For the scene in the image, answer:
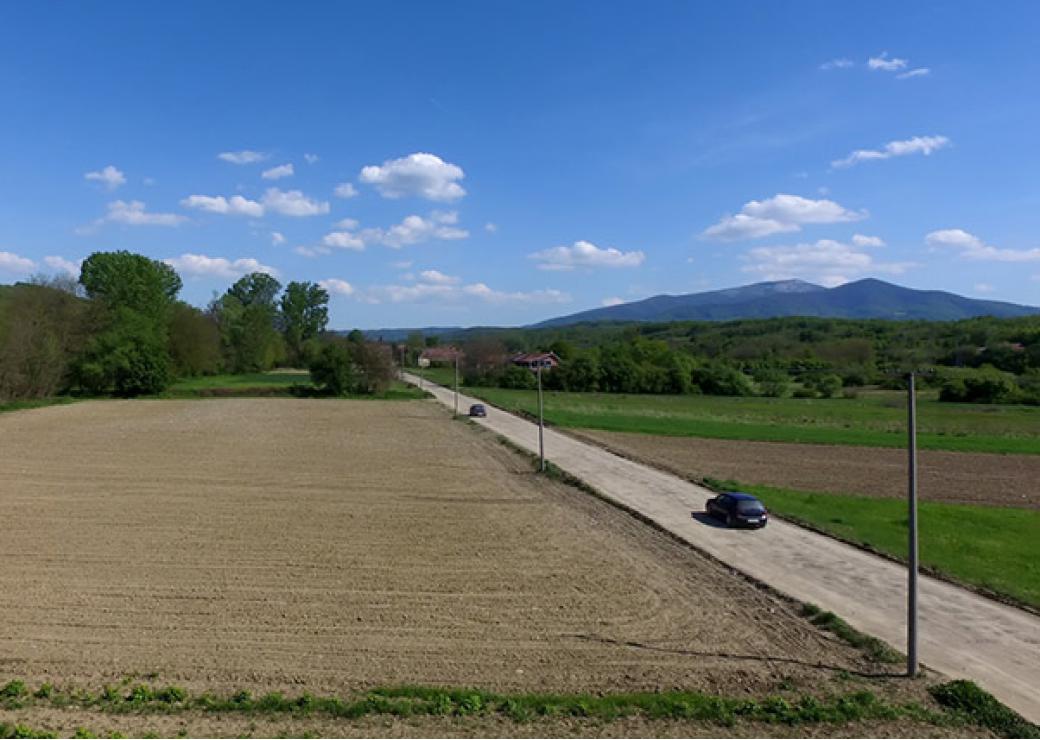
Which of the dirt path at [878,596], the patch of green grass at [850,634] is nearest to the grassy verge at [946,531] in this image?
the dirt path at [878,596]

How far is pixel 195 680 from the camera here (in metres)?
11.2

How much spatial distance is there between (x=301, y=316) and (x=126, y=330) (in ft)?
247

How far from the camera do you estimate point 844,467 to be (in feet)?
125

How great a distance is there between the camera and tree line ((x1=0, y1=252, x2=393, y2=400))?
245 ft

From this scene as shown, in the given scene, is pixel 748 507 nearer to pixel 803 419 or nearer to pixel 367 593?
pixel 367 593

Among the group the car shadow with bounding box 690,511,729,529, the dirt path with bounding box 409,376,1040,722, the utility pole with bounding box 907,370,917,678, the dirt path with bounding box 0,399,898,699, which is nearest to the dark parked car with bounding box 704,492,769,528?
the car shadow with bounding box 690,511,729,529

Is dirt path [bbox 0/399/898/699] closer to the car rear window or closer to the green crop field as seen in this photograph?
the car rear window

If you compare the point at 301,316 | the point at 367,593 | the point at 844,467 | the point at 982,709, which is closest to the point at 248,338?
the point at 301,316

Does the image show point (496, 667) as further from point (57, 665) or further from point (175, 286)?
point (175, 286)

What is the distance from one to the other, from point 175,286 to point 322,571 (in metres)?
118

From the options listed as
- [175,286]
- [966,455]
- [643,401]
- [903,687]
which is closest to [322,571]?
[903,687]

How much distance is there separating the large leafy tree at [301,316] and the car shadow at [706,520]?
13941 centimetres

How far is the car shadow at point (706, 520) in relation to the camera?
23297 mm

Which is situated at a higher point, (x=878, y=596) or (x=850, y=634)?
(x=850, y=634)
